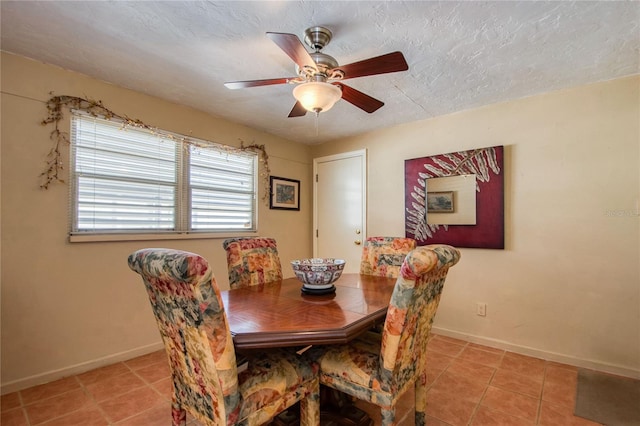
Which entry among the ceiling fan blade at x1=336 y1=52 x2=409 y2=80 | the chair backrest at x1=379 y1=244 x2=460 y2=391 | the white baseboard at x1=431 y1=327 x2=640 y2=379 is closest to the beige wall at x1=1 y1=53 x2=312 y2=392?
the ceiling fan blade at x1=336 y1=52 x2=409 y2=80

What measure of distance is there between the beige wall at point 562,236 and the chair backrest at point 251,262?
1.83 meters

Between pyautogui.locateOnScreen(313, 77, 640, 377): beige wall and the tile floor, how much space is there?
0.32m

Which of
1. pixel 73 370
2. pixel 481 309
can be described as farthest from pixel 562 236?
pixel 73 370

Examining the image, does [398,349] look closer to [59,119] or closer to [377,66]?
[377,66]

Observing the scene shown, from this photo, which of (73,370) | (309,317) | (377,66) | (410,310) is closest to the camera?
(410,310)

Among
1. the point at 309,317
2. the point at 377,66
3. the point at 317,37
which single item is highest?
the point at 317,37

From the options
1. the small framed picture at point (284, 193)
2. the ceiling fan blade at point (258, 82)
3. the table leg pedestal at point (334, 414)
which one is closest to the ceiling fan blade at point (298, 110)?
the ceiling fan blade at point (258, 82)

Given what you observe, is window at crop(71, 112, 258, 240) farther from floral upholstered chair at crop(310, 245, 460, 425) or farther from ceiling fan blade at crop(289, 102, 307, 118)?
floral upholstered chair at crop(310, 245, 460, 425)

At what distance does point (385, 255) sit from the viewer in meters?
2.42

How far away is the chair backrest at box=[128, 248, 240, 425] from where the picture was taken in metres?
0.96

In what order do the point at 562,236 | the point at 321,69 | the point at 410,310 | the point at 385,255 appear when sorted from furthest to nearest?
the point at 562,236
the point at 385,255
the point at 321,69
the point at 410,310

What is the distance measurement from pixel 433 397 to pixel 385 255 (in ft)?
3.26

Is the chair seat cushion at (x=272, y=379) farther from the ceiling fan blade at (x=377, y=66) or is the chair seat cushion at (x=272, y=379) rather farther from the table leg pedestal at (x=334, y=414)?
the ceiling fan blade at (x=377, y=66)

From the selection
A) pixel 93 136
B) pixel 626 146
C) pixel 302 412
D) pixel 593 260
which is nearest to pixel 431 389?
pixel 302 412
